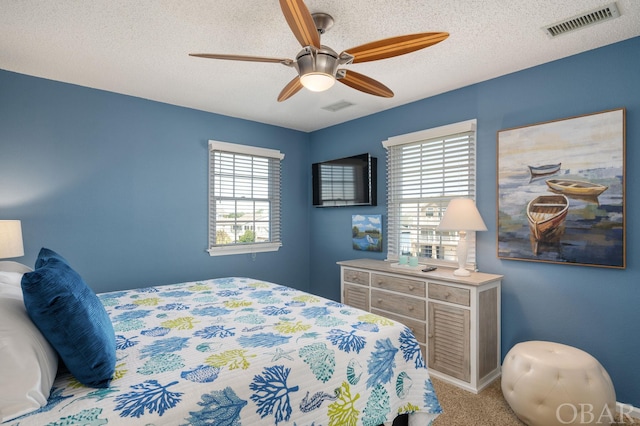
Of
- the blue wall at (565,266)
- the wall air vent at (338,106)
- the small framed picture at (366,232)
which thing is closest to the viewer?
the blue wall at (565,266)

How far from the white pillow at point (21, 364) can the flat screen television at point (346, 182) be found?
3.26 m

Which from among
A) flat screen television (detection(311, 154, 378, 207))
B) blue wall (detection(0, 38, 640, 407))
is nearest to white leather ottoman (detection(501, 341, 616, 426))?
blue wall (detection(0, 38, 640, 407))

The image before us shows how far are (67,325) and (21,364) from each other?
0.16 metres

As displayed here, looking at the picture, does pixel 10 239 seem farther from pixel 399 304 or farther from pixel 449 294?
pixel 449 294

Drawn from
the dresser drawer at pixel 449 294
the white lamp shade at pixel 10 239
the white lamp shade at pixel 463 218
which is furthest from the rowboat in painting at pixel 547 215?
the white lamp shade at pixel 10 239

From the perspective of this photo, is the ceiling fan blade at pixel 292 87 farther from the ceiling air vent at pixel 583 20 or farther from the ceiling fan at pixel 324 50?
the ceiling air vent at pixel 583 20

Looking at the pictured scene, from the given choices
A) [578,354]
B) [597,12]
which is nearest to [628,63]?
[597,12]

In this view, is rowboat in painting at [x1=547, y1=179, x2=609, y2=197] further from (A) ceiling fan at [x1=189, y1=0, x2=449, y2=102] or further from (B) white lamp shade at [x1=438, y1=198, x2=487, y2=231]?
(A) ceiling fan at [x1=189, y1=0, x2=449, y2=102]

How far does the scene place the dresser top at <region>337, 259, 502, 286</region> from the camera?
2.71 meters

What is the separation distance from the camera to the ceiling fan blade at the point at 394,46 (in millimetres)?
1725

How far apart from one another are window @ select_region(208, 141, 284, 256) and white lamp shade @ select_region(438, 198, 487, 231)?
2372 millimetres

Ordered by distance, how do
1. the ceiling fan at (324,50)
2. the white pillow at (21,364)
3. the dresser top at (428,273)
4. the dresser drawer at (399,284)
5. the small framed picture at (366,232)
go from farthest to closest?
the small framed picture at (366,232)
the dresser drawer at (399,284)
the dresser top at (428,273)
the ceiling fan at (324,50)
the white pillow at (21,364)

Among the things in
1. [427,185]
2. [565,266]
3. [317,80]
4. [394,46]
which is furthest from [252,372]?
[427,185]

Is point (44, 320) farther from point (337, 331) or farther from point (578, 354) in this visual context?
point (578, 354)
